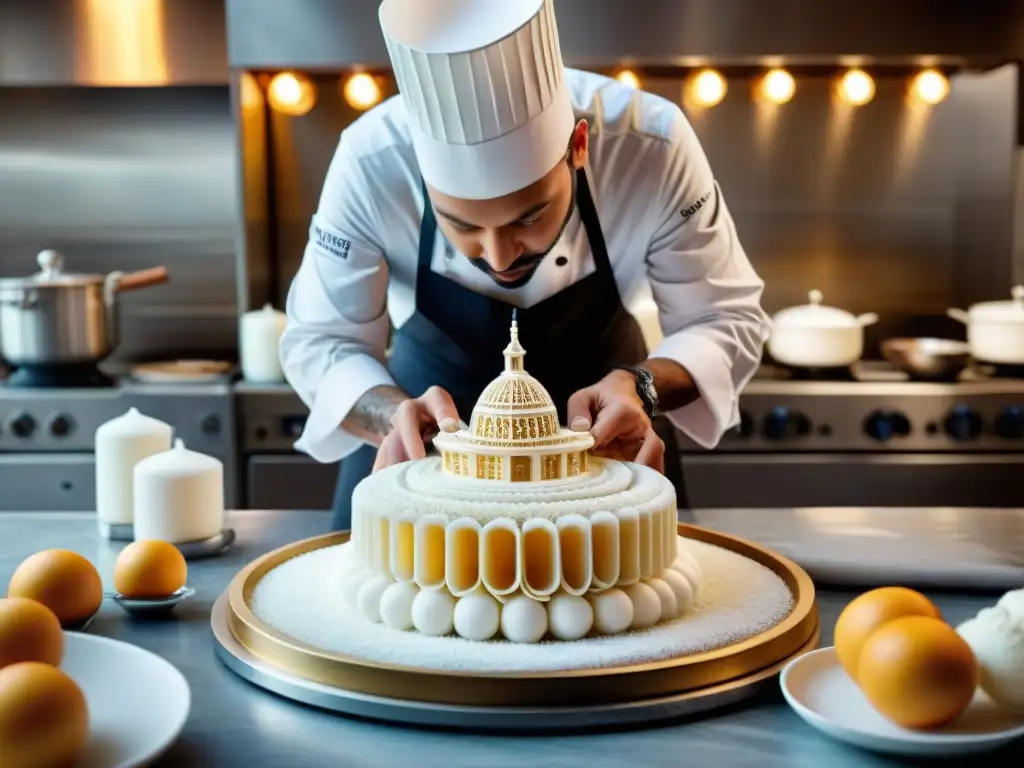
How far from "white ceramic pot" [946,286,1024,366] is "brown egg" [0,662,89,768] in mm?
3031

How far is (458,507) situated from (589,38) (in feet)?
7.95

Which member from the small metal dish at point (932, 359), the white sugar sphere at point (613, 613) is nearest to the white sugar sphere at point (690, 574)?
the white sugar sphere at point (613, 613)

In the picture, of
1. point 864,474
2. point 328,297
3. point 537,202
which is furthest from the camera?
point 864,474

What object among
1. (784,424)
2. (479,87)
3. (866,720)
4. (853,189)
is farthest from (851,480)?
(866,720)

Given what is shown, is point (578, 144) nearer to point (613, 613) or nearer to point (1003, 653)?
point (613, 613)

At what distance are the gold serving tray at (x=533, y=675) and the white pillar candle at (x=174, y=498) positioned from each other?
46cm

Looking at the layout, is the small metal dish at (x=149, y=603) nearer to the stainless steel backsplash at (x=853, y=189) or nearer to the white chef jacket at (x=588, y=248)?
the white chef jacket at (x=588, y=248)

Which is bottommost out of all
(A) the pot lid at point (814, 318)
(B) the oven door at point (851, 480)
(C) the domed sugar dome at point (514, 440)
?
(B) the oven door at point (851, 480)

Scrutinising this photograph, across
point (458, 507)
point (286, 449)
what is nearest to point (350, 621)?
point (458, 507)

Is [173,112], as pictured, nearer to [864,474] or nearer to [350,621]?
[864,474]

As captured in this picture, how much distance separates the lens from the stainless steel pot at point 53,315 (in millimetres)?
3348

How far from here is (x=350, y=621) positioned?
125 centimetres

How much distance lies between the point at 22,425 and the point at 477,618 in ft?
8.39

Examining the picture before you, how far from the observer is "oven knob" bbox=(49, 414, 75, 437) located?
3.35 m
